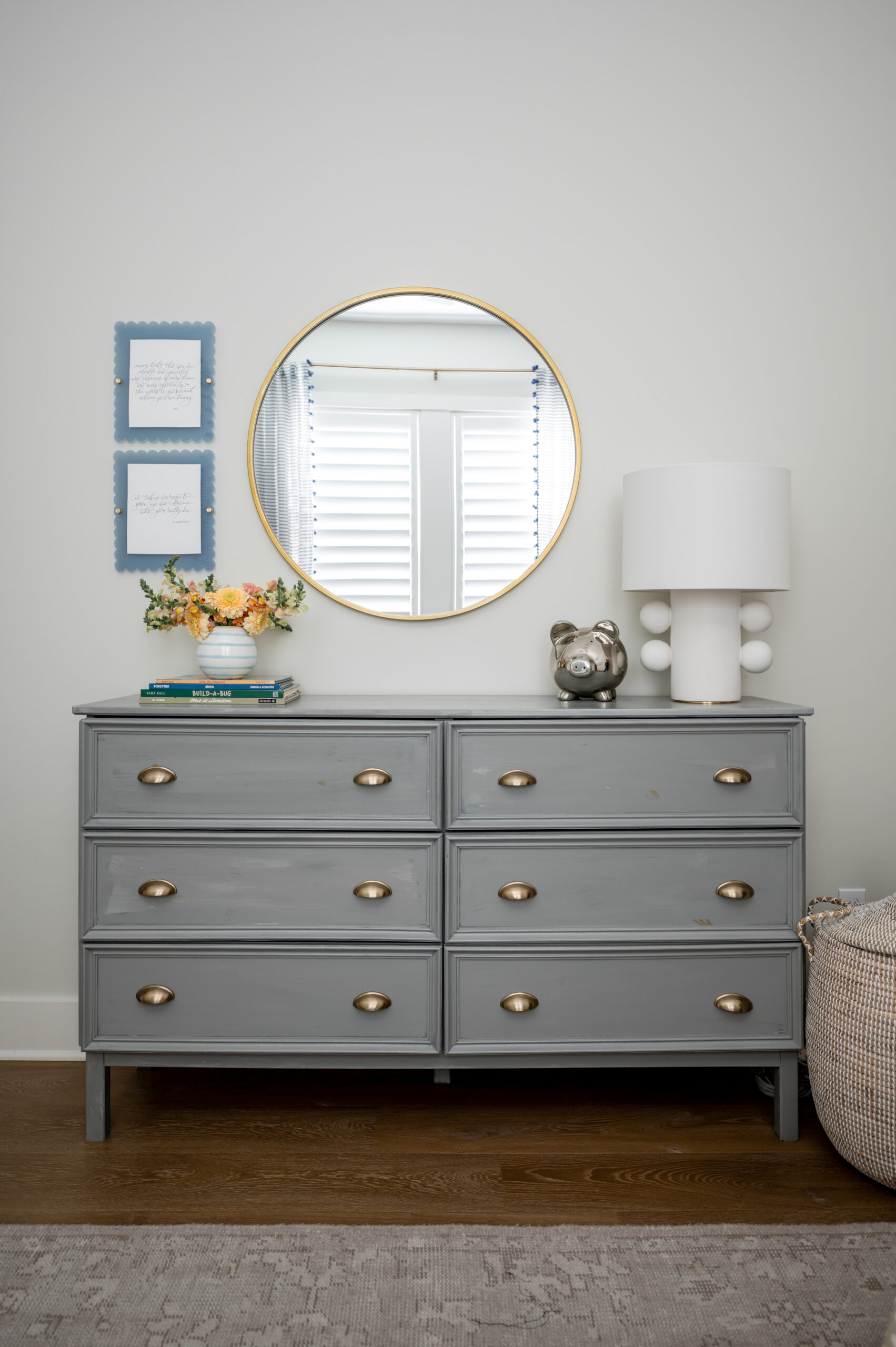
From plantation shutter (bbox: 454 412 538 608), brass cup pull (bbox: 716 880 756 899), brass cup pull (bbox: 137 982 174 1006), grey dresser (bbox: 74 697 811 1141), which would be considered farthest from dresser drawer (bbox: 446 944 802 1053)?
plantation shutter (bbox: 454 412 538 608)

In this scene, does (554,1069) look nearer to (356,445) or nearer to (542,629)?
(542,629)

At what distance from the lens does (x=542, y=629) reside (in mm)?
2246

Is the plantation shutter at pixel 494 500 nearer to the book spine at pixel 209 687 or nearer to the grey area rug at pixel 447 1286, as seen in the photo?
the book spine at pixel 209 687

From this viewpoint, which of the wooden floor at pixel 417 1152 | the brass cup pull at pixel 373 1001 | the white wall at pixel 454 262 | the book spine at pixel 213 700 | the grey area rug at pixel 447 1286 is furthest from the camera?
the white wall at pixel 454 262

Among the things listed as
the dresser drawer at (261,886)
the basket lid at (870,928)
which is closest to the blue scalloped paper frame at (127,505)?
the dresser drawer at (261,886)

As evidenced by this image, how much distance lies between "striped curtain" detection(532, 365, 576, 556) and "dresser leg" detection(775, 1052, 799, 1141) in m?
1.38

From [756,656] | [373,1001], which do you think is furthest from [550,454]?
[373,1001]

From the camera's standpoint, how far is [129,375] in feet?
7.32

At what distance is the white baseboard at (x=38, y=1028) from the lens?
2.24 metres

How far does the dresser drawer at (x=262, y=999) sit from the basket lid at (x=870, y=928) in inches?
34.4

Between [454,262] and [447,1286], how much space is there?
2.36 m

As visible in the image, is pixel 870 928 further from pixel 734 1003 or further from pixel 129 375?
pixel 129 375

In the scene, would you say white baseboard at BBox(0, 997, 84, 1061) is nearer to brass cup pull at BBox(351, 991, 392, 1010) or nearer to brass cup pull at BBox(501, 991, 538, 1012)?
brass cup pull at BBox(351, 991, 392, 1010)

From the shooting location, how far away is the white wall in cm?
221
